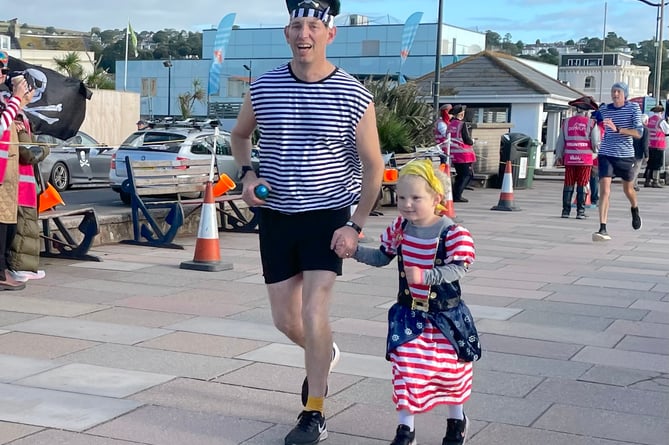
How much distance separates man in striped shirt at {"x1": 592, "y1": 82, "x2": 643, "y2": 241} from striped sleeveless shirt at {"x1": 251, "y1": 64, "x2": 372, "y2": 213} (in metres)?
8.94

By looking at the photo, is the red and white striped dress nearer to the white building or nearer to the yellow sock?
the yellow sock

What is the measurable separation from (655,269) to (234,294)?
494 centimetres

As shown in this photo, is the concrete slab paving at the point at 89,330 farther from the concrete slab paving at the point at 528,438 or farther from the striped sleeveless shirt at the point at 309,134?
the concrete slab paving at the point at 528,438

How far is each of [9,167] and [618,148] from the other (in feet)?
26.0

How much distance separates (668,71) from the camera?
128 metres

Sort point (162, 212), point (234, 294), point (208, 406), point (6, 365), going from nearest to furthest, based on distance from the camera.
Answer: point (208, 406)
point (6, 365)
point (234, 294)
point (162, 212)

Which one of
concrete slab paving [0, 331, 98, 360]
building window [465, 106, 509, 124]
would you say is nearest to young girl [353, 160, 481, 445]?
concrete slab paving [0, 331, 98, 360]

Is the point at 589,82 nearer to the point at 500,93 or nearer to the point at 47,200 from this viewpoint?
the point at 500,93

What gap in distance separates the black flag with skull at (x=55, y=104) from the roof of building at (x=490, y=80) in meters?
21.6

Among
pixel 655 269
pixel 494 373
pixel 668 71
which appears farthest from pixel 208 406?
pixel 668 71

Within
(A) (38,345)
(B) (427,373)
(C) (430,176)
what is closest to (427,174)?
(C) (430,176)

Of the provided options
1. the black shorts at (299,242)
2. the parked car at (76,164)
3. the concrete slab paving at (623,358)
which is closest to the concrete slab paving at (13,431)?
the black shorts at (299,242)

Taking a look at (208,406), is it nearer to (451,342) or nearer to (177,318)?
(451,342)

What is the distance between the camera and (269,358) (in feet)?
20.5
